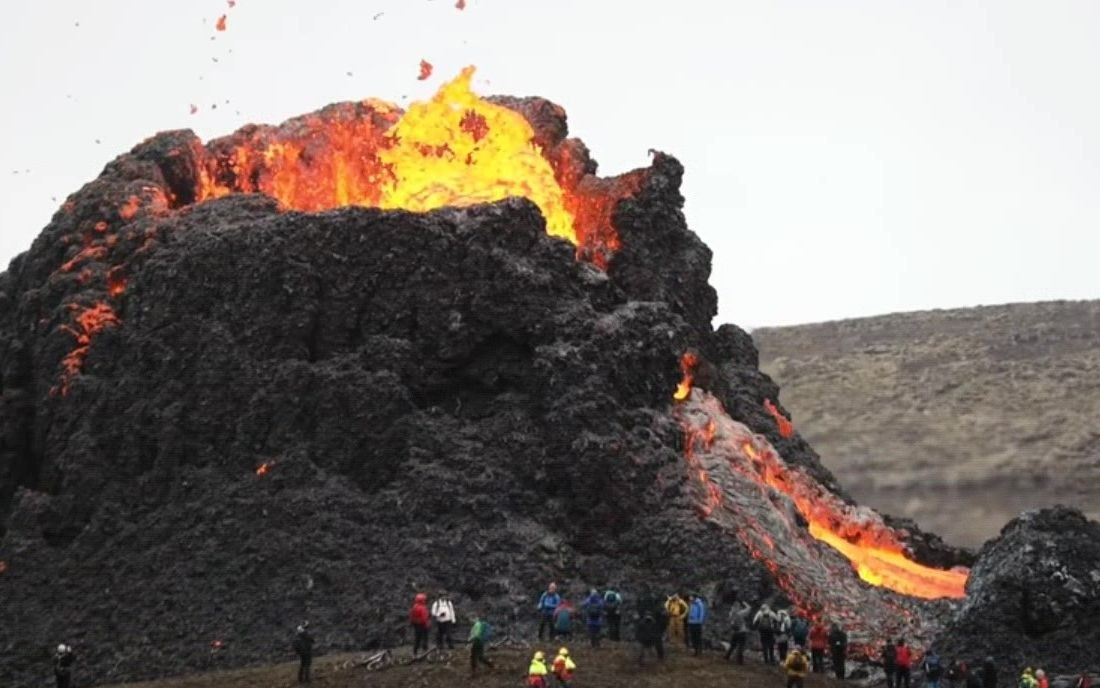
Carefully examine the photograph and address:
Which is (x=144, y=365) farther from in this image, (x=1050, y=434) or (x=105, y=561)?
(x=1050, y=434)

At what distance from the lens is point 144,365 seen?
52.8 meters

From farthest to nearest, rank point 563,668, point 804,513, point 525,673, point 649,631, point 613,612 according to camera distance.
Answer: point 804,513 → point 613,612 → point 649,631 → point 525,673 → point 563,668

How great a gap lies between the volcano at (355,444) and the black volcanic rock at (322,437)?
0.32 feet

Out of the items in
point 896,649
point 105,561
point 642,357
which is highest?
point 642,357

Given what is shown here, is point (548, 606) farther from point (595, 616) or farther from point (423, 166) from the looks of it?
point (423, 166)

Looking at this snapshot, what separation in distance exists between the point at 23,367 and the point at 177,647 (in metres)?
17.5

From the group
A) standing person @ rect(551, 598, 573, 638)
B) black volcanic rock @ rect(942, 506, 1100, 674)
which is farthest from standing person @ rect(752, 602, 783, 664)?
black volcanic rock @ rect(942, 506, 1100, 674)

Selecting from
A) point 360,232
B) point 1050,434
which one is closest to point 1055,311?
point 1050,434

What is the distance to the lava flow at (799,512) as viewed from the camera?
1973 inches

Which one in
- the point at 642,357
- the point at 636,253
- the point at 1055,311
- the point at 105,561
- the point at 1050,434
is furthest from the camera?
the point at 1055,311

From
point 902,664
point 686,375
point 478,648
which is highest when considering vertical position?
point 686,375

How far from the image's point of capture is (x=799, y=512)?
55.0 meters

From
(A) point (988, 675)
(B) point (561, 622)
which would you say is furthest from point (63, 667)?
(A) point (988, 675)

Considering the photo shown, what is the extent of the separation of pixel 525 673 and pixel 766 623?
740 centimetres
